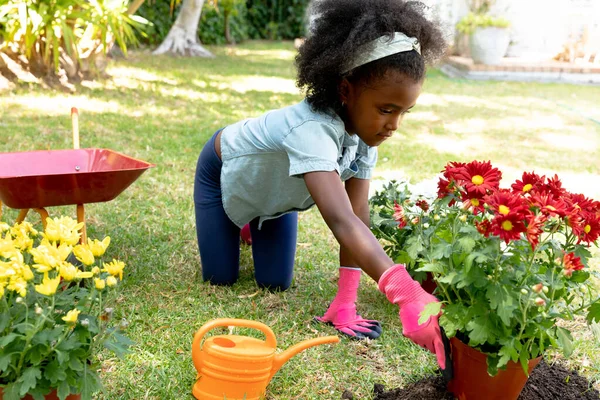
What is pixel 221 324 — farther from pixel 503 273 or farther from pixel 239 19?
pixel 239 19

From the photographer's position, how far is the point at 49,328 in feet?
4.64

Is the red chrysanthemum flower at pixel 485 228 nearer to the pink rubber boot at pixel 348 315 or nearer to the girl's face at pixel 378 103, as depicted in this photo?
the girl's face at pixel 378 103

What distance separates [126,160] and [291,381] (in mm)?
1212

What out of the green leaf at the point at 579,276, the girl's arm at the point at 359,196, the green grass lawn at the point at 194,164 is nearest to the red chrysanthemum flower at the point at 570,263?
the green leaf at the point at 579,276

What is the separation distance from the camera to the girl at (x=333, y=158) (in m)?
1.92

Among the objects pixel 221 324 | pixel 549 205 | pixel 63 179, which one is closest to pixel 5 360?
pixel 221 324

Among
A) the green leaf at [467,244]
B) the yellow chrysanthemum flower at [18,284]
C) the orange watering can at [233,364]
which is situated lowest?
the orange watering can at [233,364]

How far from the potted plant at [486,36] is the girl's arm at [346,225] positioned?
30.9 ft

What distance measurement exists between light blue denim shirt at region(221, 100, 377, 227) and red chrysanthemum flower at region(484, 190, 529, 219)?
2.03ft

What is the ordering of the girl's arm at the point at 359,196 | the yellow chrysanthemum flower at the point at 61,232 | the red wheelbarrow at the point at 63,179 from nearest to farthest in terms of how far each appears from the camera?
1. the yellow chrysanthemum flower at the point at 61,232
2. the red wheelbarrow at the point at 63,179
3. the girl's arm at the point at 359,196

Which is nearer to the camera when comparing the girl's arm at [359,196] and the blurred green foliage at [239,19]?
the girl's arm at [359,196]

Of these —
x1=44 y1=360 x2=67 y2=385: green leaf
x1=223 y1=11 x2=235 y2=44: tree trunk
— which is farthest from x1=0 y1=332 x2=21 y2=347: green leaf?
x1=223 y1=11 x2=235 y2=44: tree trunk

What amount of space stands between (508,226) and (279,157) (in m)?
1.11

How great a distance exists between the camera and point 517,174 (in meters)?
4.74
